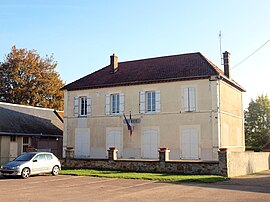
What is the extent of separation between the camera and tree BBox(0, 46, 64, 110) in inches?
1635

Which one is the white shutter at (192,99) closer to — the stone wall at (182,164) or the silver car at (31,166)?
the stone wall at (182,164)

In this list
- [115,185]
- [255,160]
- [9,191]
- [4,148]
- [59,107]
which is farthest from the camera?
[59,107]

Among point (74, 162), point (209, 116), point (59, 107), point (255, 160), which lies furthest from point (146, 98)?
point (59, 107)

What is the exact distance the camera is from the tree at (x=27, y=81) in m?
41.5

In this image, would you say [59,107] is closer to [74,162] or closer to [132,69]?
[132,69]

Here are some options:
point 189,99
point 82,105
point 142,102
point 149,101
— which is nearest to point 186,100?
point 189,99

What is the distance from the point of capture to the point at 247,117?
54594 millimetres

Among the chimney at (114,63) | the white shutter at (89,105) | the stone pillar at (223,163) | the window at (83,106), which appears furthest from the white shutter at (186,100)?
the window at (83,106)

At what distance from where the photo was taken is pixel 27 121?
30797mm

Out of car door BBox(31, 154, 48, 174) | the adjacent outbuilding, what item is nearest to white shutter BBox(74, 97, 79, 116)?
the adjacent outbuilding

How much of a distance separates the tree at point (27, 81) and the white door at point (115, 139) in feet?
60.0

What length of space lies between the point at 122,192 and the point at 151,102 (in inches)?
514

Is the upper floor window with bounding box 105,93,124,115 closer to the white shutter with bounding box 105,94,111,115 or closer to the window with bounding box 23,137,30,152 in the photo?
the white shutter with bounding box 105,94,111,115

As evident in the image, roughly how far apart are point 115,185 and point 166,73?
1232 centimetres
